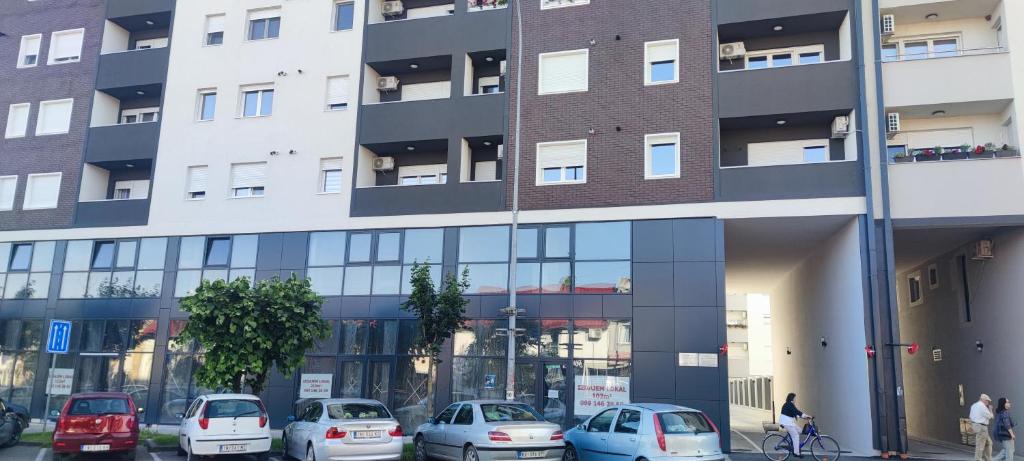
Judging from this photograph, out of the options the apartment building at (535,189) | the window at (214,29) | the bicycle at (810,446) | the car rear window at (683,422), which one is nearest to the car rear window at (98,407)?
the apartment building at (535,189)

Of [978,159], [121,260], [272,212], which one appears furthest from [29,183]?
[978,159]

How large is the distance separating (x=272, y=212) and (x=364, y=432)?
1194 centimetres

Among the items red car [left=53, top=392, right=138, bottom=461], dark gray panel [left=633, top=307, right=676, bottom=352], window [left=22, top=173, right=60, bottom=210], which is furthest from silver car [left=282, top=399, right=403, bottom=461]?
window [left=22, top=173, right=60, bottom=210]

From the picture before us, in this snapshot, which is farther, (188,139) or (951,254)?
(188,139)

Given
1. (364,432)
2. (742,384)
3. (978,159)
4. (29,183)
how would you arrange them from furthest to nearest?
(742,384)
(29,183)
(978,159)
(364,432)

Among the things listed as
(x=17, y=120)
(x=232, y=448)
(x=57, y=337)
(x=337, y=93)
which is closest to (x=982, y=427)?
(x=232, y=448)

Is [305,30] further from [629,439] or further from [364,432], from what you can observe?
[629,439]

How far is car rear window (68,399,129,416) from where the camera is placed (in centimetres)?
1540

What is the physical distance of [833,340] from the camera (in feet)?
72.5

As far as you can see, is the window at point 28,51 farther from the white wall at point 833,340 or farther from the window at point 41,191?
the white wall at point 833,340

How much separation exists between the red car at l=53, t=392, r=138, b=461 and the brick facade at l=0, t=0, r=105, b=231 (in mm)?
13100

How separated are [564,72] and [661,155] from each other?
3.81 m

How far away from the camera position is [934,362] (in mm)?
24938

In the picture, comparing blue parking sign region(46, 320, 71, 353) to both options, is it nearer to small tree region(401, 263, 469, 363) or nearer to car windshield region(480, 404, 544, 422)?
small tree region(401, 263, 469, 363)
